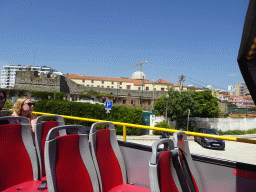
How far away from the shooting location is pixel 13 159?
94.3 inches

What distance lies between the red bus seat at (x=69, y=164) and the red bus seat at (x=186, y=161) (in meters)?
0.99

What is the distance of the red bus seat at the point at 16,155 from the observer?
2312 millimetres

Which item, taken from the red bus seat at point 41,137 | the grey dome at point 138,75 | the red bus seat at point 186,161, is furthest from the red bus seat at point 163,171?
the grey dome at point 138,75

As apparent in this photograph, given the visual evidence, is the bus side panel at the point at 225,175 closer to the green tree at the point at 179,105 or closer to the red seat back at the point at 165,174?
the red seat back at the point at 165,174

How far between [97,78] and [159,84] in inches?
979

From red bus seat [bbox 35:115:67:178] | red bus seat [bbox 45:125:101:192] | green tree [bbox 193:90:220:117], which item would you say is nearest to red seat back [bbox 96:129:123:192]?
red bus seat [bbox 45:125:101:192]

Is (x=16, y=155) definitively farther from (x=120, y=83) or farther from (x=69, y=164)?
(x=120, y=83)

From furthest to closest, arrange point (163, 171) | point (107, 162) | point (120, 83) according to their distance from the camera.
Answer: point (120, 83) < point (107, 162) < point (163, 171)

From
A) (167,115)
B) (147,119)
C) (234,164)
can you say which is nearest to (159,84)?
(167,115)

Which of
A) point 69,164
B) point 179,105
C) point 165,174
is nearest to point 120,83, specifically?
point 179,105

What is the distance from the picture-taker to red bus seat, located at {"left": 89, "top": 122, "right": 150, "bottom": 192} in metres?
2.53

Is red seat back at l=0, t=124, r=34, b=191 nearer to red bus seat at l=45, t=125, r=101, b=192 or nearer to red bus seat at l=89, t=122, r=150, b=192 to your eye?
red bus seat at l=45, t=125, r=101, b=192

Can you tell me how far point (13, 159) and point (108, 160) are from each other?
1.09 metres

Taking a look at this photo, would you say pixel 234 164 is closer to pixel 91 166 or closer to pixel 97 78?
pixel 91 166
